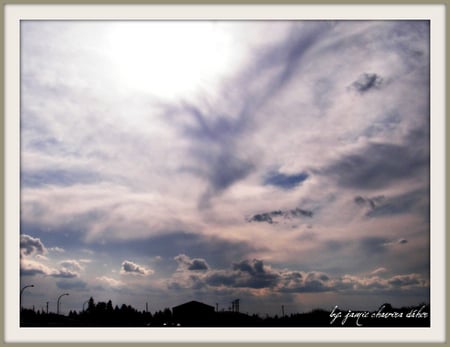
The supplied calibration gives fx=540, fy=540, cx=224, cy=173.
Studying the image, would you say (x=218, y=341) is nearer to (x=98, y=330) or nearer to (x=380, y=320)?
(x=98, y=330)

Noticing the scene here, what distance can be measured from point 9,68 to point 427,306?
19.6 m

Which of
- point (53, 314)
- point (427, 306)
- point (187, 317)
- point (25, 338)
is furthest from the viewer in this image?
point (187, 317)

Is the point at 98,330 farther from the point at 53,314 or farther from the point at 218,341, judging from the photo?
the point at 53,314

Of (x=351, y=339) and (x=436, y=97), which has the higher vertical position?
(x=436, y=97)

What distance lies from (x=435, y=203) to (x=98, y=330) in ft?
46.8

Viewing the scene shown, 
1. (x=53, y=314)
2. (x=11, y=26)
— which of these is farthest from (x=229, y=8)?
(x=53, y=314)

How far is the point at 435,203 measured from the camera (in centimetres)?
2131

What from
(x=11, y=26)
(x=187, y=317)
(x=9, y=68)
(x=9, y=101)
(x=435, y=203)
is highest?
(x=11, y=26)

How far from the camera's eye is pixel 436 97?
Answer: 21.7 m

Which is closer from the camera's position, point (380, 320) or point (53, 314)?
point (380, 320)

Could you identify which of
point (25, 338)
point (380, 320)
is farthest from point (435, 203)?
point (25, 338)

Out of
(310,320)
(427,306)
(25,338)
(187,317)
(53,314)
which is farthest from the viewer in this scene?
(187,317)

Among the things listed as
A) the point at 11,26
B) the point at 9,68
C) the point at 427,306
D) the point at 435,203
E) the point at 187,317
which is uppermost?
the point at 11,26

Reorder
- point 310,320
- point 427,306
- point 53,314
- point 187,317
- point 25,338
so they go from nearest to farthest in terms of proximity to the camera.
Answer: point 25,338, point 427,306, point 310,320, point 53,314, point 187,317
